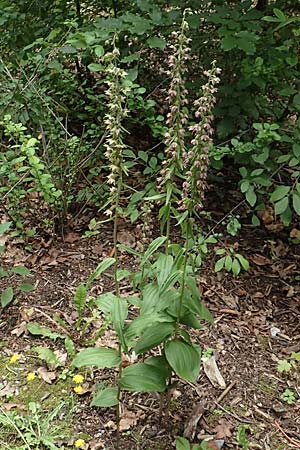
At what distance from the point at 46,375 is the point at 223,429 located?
89cm

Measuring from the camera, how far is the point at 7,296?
314 cm

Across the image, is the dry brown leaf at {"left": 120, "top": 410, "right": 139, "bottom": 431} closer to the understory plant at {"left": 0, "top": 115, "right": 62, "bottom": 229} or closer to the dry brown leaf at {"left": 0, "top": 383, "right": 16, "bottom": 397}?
the dry brown leaf at {"left": 0, "top": 383, "right": 16, "bottom": 397}

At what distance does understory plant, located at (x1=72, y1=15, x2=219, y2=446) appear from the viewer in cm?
207

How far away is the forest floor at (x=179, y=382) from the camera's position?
265 centimetres

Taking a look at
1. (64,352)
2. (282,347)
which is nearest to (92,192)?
(64,352)

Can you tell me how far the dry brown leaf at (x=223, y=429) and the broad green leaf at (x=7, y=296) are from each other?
49.5 inches

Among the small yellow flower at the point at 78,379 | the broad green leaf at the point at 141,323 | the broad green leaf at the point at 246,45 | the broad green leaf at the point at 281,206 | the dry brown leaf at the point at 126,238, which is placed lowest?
the dry brown leaf at the point at 126,238

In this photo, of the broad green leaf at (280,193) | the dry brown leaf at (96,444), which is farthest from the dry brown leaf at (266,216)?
the dry brown leaf at (96,444)

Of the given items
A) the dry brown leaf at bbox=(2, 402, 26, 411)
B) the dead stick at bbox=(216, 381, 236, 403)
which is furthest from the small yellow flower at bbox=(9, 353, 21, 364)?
the dead stick at bbox=(216, 381, 236, 403)

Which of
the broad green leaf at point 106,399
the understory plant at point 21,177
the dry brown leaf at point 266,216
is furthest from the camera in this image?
the dry brown leaf at point 266,216

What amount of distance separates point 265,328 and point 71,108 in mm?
2112

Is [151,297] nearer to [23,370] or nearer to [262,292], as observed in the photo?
[23,370]

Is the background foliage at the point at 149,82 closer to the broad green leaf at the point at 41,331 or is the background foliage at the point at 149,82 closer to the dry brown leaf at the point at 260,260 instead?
the dry brown leaf at the point at 260,260

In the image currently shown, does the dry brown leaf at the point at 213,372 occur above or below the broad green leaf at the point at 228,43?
below
